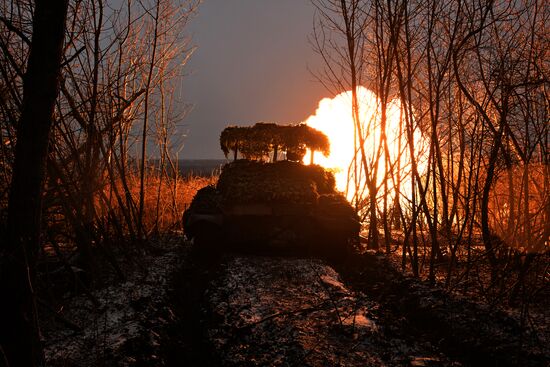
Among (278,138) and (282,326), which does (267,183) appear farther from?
(282,326)

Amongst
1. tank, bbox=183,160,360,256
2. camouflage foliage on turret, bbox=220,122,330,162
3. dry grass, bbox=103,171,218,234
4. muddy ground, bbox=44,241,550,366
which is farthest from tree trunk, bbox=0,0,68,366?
Result: camouflage foliage on turret, bbox=220,122,330,162

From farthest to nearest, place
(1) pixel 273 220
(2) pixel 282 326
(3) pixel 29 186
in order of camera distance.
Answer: (1) pixel 273 220 → (2) pixel 282 326 → (3) pixel 29 186

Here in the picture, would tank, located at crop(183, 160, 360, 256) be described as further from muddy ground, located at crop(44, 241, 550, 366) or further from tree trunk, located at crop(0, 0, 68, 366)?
tree trunk, located at crop(0, 0, 68, 366)

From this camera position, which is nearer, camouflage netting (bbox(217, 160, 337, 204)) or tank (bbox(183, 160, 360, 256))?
tank (bbox(183, 160, 360, 256))

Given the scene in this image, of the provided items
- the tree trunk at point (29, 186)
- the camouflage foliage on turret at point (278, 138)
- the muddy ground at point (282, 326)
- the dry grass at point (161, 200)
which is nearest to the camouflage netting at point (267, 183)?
the camouflage foliage on turret at point (278, 138)

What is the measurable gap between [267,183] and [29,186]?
727 cm

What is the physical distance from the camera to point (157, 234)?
10.2 meters

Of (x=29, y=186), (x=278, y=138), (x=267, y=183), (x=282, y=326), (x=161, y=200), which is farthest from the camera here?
(x=278, y=138)

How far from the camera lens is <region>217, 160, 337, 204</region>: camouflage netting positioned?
31.9 ft

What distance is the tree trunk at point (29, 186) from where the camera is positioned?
274 cm

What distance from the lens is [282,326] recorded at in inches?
186

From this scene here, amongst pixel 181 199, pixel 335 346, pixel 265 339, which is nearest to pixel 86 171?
pixel 265 339

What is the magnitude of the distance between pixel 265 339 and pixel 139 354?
1194mm

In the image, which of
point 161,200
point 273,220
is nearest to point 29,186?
point 273,220
